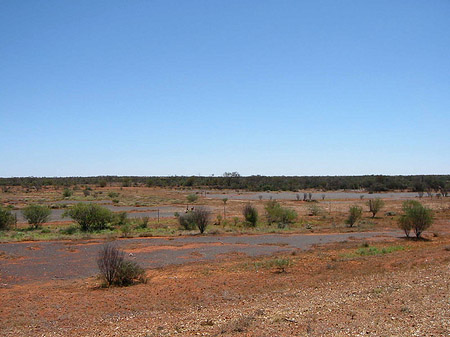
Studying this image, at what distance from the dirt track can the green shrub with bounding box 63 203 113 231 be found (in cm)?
944

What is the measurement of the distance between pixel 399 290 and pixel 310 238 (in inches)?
782

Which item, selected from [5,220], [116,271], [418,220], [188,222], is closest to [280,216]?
[188,222]

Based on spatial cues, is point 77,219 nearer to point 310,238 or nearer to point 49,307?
point 310,238

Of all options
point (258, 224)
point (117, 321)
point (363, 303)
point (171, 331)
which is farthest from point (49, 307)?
point (258, 224)

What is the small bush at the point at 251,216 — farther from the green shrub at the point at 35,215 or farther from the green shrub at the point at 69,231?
the green shrub at the point at 35,215

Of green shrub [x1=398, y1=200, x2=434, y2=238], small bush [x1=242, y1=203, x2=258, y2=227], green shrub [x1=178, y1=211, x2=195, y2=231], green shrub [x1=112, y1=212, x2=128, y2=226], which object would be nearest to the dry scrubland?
green shrub [x1=398, y1=200, x2=434, y2=238]

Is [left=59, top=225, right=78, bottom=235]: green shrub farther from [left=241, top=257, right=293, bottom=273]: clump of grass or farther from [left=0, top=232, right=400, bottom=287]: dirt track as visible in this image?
[left=241, top=257, right=293, bottom=273]: clump of grass

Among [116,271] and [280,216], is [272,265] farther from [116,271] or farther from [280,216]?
[280,216]

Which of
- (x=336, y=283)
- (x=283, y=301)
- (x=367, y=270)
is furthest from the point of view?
(x=367, y=270)

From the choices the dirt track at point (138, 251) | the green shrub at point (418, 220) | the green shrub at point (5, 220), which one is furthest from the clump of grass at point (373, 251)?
the green shrub at point (5, 220)

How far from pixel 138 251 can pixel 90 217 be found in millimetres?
15767

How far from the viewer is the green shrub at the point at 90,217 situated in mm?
39375

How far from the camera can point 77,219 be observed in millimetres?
39375

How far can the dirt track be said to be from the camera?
65.1ft
